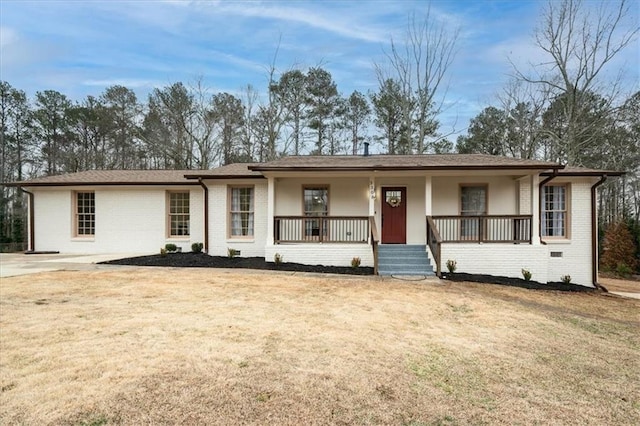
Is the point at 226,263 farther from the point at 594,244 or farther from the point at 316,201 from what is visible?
the point at 594,244

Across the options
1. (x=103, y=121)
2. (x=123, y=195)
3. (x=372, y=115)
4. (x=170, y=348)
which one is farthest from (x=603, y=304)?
(x=103, y=121)

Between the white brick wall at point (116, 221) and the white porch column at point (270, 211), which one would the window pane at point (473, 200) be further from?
the white brick wall at point (116, 221)

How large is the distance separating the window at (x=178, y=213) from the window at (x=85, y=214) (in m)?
3.13

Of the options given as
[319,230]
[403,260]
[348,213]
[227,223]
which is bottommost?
[403,260]

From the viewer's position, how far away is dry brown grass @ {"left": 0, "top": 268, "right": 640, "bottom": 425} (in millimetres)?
2795

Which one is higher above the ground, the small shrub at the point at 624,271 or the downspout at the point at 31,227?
the downspout at the point at 31,227

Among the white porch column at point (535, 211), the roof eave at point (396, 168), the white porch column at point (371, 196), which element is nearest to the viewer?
the roof eave at point (396, 168)

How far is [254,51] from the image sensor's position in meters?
22.2

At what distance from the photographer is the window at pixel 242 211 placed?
12.6 metres

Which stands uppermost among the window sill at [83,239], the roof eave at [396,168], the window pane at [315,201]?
the roof eave at [396,168]

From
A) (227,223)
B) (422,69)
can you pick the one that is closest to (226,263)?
(227,223)

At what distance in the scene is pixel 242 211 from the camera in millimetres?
12547

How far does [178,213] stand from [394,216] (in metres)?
8.30

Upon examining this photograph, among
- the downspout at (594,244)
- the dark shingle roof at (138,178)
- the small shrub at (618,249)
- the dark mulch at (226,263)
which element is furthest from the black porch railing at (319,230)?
the small shrub at (618,249)
